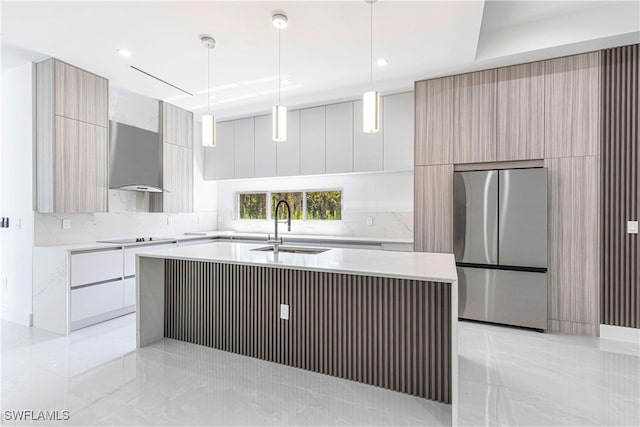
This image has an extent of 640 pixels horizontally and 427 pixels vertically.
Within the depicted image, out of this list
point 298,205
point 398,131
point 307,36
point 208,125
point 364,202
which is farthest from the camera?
point 298,205

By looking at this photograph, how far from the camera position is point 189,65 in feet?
11.2

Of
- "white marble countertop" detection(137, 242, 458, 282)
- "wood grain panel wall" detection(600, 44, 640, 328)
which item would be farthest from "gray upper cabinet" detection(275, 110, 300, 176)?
"wood grain panel wall" detection(600, 44, 640, 328)

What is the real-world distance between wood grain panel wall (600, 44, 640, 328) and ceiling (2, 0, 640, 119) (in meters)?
0.27

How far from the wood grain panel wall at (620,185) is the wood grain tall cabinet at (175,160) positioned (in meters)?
5.06

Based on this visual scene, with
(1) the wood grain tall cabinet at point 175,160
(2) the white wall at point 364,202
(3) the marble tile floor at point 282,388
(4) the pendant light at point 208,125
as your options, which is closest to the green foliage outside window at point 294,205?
(2) the white wall at point 364,202

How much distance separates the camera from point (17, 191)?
3.47m

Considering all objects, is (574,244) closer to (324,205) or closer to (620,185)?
(620,185)

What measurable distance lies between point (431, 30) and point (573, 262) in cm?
257

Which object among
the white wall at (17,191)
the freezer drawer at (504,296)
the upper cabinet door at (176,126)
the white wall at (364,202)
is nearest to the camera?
the freezer drawer at (504,296)

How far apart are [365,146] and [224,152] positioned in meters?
2.38

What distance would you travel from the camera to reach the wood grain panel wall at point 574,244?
3.15 metres

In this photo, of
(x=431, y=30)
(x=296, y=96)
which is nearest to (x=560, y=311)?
(x=431, y=30)

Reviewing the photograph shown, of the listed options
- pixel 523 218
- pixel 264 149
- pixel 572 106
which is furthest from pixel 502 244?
pixel 264 149

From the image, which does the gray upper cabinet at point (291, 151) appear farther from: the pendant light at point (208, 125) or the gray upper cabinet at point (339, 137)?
the pendant light at point (208, 125)
